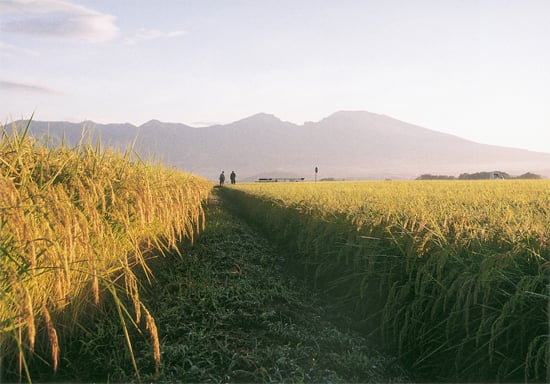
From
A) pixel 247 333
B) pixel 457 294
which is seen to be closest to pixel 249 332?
pixel 247 333

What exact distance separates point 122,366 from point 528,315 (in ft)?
9.26

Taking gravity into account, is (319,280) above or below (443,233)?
below

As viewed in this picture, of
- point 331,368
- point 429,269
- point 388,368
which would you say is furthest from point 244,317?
point 429,269

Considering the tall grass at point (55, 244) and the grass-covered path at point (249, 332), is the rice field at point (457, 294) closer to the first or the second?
the grass-covered path at point (249, 332)

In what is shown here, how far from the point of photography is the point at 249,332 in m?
4.01

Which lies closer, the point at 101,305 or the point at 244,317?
the point at 101,305

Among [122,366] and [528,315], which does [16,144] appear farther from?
[528,315]

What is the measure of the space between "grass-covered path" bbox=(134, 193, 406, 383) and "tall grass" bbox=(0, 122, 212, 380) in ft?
1.27

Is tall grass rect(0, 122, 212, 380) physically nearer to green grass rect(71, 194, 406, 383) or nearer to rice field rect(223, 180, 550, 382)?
green grass rect(71, 194, 406, 383)

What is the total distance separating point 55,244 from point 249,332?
2026mm

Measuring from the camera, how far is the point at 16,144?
3.55m

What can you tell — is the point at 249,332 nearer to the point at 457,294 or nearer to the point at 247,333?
the point at 247,333

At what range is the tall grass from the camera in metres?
2.47

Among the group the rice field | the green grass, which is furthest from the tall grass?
the rice field
